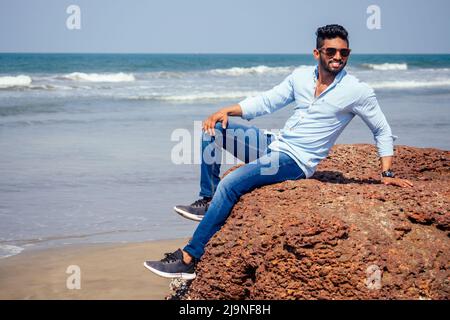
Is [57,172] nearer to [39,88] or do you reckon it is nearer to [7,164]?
[7,164]

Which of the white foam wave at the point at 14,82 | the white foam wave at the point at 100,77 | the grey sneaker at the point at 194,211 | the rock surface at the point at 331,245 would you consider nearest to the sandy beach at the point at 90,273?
the grey sneaker at the point at 194,211

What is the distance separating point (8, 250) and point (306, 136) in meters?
3.44

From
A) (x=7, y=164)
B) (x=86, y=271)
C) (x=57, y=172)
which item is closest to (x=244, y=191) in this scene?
(x=86, y=271)

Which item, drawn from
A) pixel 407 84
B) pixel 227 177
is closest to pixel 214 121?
pixel 227 177

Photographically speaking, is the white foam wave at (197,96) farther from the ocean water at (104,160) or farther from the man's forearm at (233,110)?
the man's forearm at (233,110)

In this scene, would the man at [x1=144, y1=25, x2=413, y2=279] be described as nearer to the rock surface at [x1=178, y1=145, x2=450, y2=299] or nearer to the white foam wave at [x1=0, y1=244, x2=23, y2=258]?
the rock surface at [x1=178, y1=145, x2=450, y2=299]

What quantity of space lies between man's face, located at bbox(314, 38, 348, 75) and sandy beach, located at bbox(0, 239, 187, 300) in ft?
7.59

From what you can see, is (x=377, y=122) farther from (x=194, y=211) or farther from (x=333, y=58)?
(x=194, y=211)

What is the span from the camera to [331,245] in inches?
145

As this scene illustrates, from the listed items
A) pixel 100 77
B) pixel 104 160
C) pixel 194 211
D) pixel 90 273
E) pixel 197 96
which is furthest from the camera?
pixel 100 77

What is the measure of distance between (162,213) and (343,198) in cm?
385

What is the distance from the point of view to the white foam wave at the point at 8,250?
623cm

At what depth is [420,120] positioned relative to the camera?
14539 millimetres

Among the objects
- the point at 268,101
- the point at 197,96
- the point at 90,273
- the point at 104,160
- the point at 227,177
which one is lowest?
the point at 90,273
